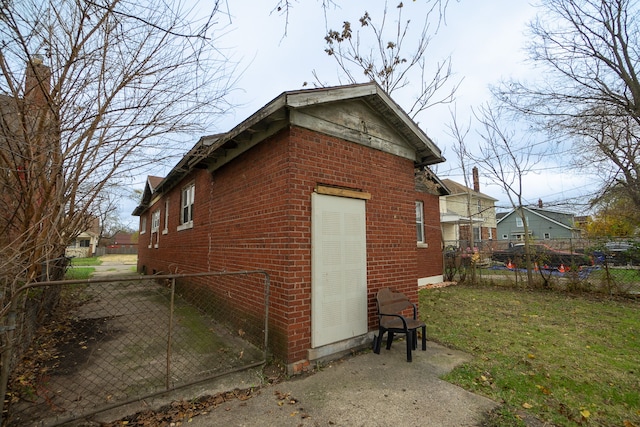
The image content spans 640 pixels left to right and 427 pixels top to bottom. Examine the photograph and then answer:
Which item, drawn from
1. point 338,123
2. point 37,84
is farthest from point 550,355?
point 37,84

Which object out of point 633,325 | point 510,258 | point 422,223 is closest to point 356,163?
point 633,325

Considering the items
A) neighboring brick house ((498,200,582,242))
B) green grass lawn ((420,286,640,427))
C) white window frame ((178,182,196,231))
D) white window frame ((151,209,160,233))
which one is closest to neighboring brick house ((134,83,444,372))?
→ green grass lawn ((420,286,640,427))

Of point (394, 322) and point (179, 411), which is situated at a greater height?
point (394, 322)

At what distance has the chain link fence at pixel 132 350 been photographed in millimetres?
3158

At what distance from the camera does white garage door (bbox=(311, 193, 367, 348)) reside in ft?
13.9

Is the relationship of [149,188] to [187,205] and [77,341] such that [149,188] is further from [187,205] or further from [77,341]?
[77,341]

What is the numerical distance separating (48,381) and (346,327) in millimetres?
3958

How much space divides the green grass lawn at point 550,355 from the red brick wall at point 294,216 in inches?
62.0

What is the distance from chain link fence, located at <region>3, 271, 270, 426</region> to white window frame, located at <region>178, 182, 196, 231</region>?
2434 mm

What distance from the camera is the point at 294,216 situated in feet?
13.5

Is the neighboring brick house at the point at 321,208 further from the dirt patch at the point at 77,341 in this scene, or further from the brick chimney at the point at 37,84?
the dirt patch at the point at 77,341

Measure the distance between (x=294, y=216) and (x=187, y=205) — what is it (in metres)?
6.70

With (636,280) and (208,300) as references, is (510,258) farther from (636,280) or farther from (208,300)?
(208,300)

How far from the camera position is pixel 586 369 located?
4027mm
